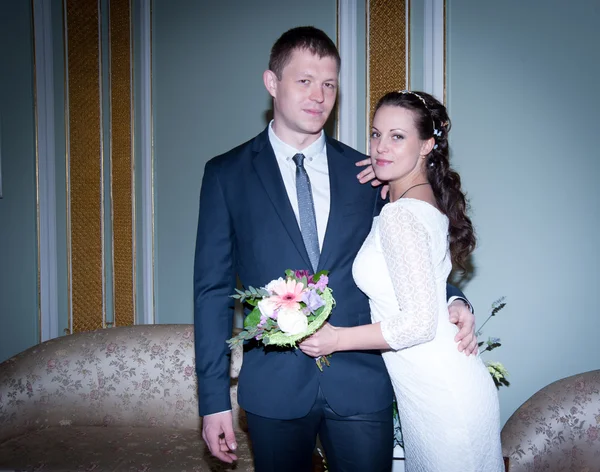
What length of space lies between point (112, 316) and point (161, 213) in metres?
0.90

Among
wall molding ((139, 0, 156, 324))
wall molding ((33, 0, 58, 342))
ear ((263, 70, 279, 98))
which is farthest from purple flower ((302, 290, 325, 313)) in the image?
wall molding ((33, 0, 58, 342))

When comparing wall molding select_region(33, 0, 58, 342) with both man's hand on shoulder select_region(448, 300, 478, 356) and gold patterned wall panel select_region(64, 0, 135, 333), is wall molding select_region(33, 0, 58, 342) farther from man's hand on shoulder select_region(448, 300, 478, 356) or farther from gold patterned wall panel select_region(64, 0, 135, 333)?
man's hand on shoulder select_region(448, 300, 478, 356)

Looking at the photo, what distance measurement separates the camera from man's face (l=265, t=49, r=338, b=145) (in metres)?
1.93

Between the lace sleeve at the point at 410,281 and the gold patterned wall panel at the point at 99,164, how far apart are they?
8.78 ft

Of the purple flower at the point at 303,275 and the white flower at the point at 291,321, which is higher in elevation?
the purple flower at the point at 303,275

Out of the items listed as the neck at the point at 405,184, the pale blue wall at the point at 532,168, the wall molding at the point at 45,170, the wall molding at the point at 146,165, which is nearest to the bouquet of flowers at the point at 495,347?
the pale blue wall at the point at 532,168

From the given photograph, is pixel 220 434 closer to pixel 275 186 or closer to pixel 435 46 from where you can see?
pixel 275 186

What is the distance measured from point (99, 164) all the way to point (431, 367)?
10.1 ft

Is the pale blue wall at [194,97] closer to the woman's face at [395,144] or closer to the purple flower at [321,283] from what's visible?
the woman's face at [395,144]

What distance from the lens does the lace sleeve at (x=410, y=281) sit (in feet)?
5.50

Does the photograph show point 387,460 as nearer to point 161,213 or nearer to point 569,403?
point 569,403

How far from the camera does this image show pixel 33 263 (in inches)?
161

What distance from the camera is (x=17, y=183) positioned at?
4074mm

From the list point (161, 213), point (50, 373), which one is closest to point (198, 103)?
point (161, 213)
